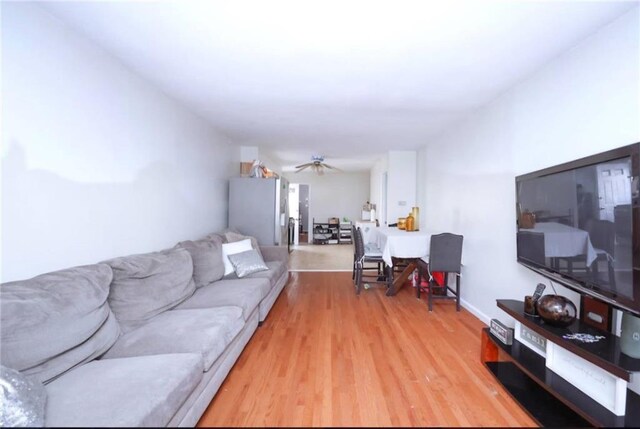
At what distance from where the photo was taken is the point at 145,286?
5.49 ft

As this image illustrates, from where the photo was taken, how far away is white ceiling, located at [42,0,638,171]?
1350 mm

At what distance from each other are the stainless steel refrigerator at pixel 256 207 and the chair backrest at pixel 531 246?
291 centimetres

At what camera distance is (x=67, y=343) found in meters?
1.08

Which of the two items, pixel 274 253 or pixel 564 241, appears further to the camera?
pixel 274 253

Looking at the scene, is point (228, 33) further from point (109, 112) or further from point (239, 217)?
point (239, 217)

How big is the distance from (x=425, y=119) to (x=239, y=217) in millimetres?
2889

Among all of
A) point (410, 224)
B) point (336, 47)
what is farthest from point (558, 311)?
point (410, 224)

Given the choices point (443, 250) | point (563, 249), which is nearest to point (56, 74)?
point (563, 249)

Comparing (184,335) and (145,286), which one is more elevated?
(145,286)

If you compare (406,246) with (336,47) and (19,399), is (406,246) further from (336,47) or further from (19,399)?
(19,399)

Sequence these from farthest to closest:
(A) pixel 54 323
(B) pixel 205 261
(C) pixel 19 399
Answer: (B) pixel 205 261 < (A) pixel 54 323 < (C) pixel 19 399

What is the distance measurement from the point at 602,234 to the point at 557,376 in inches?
28.3

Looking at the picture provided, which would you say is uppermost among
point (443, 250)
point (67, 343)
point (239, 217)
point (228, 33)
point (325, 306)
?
point (228, 33)

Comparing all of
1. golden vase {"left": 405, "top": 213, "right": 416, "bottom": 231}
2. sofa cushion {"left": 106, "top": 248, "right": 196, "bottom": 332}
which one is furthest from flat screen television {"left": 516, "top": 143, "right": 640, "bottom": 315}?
sofa cushion {"left": 106, "top": 248, "right": 196, "bottom": 332}
